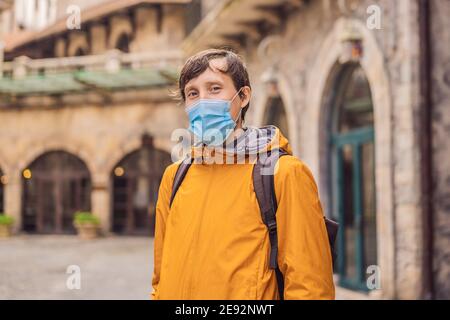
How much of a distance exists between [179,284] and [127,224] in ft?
55.7

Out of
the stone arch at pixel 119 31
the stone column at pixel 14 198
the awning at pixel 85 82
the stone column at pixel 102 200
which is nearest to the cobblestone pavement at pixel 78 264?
the stone column at pixel 102 200

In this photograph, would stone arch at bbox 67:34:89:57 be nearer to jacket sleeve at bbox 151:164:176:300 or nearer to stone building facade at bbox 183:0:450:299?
stone building facade at bbox 183:0:450:299

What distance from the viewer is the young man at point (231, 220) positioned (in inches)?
73.1

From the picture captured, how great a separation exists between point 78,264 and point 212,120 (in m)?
10.2

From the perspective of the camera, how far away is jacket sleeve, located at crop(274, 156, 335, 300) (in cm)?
182

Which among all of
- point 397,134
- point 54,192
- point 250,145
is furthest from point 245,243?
point 54,192

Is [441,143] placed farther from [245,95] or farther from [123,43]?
[123,43]

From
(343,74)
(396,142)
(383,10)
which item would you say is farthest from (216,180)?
(343,74)

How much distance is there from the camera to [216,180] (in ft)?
6.50

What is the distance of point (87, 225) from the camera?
57.2 feet

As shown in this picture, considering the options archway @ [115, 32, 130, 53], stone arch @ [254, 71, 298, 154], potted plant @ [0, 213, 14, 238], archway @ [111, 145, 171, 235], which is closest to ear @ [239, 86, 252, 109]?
stone arch @ [254, 71, 298, 154]

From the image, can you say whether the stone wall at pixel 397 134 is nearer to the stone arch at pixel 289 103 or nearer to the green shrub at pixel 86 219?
the stone arch at pixel 289 103

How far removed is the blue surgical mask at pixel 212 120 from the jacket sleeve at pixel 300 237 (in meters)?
0.27
